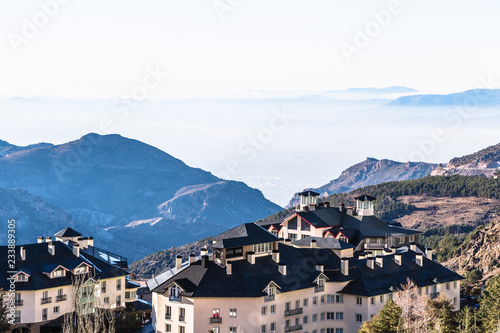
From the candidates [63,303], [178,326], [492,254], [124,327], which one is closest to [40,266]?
[63,303]

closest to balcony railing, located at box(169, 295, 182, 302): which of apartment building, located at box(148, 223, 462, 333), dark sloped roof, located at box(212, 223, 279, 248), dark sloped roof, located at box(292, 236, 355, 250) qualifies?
apartment building, located at box(148, 223, 462, 333)

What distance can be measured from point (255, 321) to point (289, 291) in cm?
619

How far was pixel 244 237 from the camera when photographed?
104 m

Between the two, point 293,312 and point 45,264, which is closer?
point 293,312

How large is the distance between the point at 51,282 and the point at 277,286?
95.6 ft

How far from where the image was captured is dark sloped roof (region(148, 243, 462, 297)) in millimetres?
96938

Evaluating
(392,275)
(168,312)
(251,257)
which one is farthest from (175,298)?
(392,275)

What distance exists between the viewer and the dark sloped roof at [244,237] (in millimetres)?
101144

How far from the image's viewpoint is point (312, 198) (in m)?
151

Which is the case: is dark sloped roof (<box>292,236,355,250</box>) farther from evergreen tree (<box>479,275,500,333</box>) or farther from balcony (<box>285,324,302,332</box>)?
evergreen tree (<box>479,275,500,333</box>)

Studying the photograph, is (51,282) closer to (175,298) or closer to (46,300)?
(46,300)

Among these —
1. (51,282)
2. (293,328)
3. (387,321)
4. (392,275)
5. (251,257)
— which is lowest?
(293,328)

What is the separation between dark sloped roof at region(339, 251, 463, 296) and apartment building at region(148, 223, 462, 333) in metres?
0.13

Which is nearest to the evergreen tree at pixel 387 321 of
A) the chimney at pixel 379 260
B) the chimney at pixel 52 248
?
the chimney at pixel 379 260
